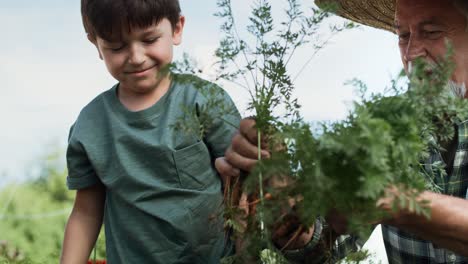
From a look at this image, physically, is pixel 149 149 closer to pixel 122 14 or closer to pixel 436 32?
pixel 122 14

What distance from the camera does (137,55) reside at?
87.4 inches

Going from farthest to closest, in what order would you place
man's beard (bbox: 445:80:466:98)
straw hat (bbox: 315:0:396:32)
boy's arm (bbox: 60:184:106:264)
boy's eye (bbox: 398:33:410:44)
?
straw hat (bbox: 315:0:396:32) → boy's arm (bbox: 60:184:106:264) → boy's eye (bbox: 398:33:410:44) → man's beard (bbox: 445:80:466:98)

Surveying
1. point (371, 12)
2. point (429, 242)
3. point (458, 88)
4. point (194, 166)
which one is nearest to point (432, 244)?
point (429, 242)

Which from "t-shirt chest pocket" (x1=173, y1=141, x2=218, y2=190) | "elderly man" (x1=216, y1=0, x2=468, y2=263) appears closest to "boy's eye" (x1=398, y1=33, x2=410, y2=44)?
"elderly man" (x1=216, y1=0, x2=468, y2=263)

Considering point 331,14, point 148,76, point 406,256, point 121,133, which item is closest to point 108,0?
point 148,76

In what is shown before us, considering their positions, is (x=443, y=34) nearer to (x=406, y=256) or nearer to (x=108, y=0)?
(x=406, y=256)

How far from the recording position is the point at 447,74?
144 cm

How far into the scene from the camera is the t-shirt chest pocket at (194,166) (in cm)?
225

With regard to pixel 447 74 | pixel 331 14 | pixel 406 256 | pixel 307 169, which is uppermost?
pixel 331 14

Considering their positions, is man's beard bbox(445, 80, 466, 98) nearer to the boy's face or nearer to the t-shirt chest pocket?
the t-shirt chest pocket

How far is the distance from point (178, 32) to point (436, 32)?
86cm

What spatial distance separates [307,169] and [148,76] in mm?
1033

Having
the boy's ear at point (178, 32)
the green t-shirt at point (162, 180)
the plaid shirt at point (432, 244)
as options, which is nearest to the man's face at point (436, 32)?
the plaid shirt at point (432, 244)

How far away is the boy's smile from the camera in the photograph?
224 cm
